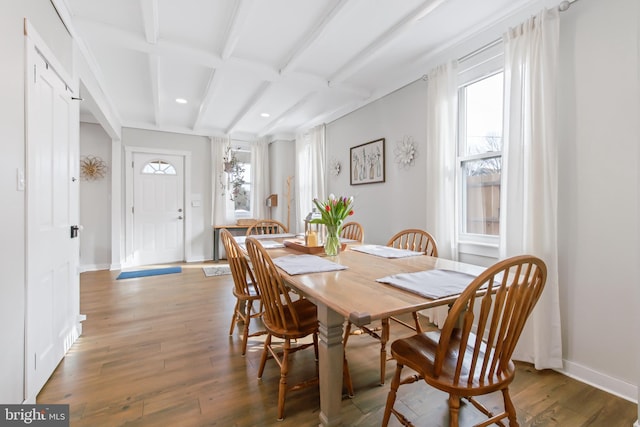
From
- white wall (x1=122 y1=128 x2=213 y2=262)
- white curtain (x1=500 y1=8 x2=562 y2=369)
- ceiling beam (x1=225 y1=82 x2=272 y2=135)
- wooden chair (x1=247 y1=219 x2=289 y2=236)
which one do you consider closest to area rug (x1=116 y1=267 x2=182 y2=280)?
white wall (x1=122 y1=128 x2=213 y2=262)

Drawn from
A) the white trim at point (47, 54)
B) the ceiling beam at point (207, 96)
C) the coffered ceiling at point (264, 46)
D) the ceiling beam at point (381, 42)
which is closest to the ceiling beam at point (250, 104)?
the coffered ceiling at point (264, 46)

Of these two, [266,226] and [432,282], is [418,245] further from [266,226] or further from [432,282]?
[266,226]

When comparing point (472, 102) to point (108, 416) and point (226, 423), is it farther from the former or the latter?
point (108, 416)

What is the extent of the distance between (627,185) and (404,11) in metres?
1.88

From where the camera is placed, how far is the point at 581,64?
186 cm

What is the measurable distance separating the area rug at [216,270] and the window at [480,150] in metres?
3.56

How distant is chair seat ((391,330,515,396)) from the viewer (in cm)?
108

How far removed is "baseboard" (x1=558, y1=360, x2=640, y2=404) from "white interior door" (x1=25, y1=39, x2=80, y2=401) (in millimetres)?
3216

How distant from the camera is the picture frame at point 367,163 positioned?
3.65 m

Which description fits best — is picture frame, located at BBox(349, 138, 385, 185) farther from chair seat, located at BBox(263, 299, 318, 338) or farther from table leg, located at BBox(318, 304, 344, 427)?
table leg, located at BBox(318, 304, 344, 427)

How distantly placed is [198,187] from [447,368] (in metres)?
5.52

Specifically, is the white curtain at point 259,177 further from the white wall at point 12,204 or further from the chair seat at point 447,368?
the chair seat at point 447,368

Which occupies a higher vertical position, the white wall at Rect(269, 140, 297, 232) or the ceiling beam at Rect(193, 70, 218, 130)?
the ceiling beam at Rect(193, 70, 218, 130)

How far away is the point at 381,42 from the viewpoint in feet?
8.65
